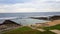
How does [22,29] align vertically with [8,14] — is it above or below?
below

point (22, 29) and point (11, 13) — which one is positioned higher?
point (11, 13)

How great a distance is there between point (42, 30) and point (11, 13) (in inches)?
20.3

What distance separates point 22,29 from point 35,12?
38cm

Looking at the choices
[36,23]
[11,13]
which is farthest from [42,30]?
[11,13]

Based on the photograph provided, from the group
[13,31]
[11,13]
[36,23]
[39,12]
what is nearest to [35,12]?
[39,12]

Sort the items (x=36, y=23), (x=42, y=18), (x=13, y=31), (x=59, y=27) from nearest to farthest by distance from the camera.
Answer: (x=13, y=31) < (x=59, y=27) < (x=36, y=23) < (x=42, y=18)

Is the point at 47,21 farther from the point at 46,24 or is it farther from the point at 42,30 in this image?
the point at 42,30

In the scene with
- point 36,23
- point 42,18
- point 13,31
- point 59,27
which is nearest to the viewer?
point 13,31

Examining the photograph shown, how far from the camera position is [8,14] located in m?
1.74

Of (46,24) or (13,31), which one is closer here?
(13,31)

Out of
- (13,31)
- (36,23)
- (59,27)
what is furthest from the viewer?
(36,23)

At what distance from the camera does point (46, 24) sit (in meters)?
1.60

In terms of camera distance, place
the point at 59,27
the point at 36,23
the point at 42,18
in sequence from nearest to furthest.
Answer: the point at 59,27 < the point at 36,23 < the point at 42,18

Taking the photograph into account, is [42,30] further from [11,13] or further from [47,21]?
[11,13]
